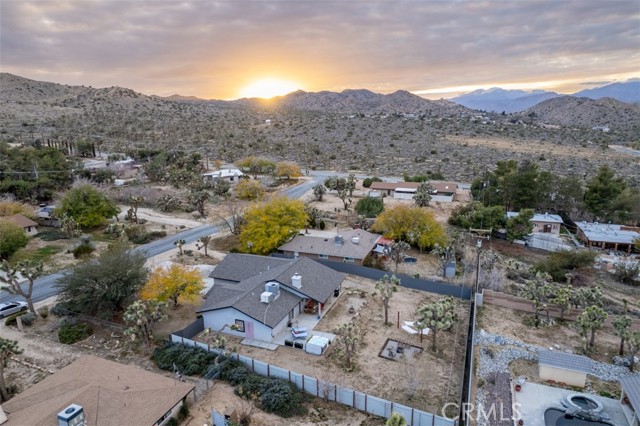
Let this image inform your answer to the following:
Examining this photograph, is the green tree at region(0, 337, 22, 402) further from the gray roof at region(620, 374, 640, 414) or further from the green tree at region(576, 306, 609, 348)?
the green tree at region(576, 306, 609, 348)

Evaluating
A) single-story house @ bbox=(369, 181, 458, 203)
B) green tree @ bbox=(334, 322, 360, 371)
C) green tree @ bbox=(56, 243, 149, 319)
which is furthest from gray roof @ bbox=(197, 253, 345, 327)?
single-story house @ bbox=(369, 181, 458, 203)

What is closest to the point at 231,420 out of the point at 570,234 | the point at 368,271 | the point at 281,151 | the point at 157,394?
the point at 157,394

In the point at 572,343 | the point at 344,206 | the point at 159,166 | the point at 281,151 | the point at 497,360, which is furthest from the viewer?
the point at 281,151

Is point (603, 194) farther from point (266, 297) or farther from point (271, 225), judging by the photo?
point (266, 297)

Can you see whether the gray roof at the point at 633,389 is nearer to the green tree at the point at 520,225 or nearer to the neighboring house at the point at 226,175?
the green tree at the point at 520,225

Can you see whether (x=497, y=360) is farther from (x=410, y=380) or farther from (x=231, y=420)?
(x=231, y=420)

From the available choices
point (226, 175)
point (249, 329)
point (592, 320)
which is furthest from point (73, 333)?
point (226, 175)
